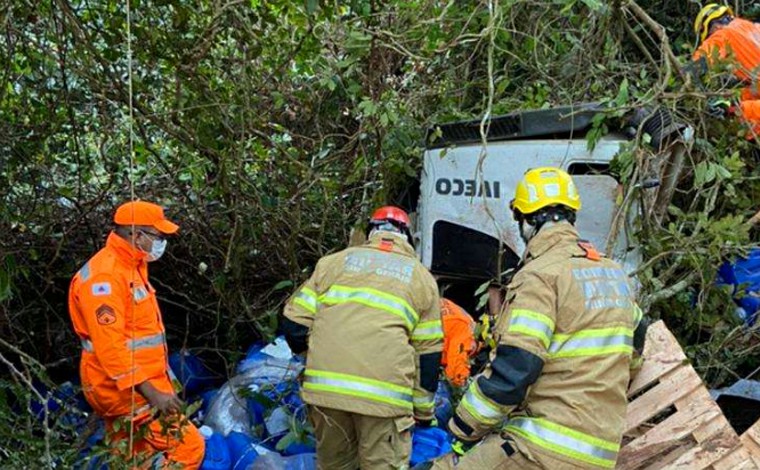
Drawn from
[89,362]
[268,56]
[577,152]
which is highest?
[268,56]

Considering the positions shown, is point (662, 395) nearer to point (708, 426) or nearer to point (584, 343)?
point (708, 426)

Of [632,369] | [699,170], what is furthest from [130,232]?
[699,170]

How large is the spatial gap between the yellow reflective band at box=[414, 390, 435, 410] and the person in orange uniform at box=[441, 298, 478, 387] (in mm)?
401

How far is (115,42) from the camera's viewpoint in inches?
167

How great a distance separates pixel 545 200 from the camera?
2.92 m

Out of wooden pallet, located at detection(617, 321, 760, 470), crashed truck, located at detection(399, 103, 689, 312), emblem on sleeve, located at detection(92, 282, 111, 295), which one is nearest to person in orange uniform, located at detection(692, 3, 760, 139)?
crashed truck, located at detection(399, 103, 689, 312)

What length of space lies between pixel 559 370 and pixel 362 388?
0.89 meters

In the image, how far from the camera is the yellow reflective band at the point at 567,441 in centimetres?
266

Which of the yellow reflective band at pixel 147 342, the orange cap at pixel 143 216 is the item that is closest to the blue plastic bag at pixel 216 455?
the yellow reflective band at pixel 147 342

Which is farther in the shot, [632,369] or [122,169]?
[122,169]

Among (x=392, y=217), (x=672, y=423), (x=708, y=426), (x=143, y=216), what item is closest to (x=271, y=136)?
(x=143, y=216)

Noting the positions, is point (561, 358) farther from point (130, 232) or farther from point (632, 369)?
point (130, 232)

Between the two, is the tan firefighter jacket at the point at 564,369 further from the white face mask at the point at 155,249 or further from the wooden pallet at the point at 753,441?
the white face mask at the point at 155,249

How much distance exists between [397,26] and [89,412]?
269 centimetres
